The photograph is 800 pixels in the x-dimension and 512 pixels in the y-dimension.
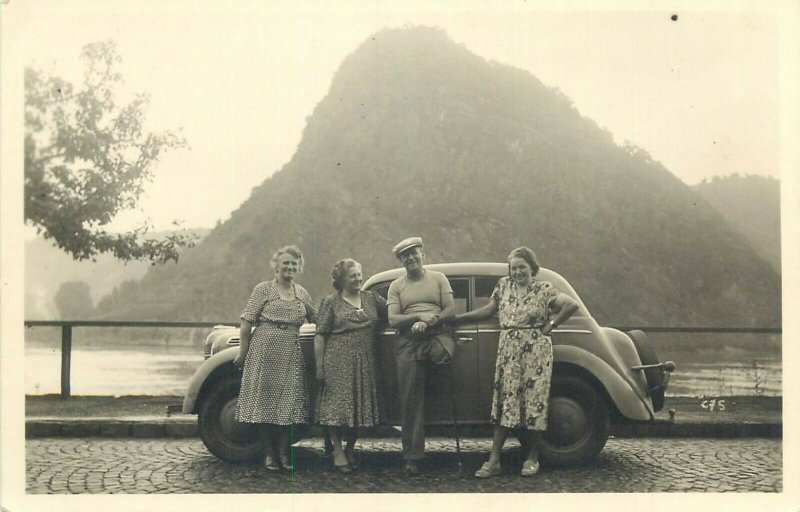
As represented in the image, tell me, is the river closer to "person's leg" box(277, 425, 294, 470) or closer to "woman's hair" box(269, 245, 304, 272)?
"person's leg" box(277, 425, 294, 470)

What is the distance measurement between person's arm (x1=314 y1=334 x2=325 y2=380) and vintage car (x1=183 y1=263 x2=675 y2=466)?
34cm

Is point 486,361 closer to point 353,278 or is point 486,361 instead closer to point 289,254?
point 353,278

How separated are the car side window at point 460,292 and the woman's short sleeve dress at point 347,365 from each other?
0.72 metres

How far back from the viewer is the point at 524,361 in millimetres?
5078

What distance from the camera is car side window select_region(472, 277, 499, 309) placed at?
550 cm

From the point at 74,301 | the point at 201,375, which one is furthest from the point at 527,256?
the point at 74,301

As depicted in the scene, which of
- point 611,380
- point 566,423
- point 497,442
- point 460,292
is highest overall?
point 460,292

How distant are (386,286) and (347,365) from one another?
840mm

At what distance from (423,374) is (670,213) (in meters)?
5.05

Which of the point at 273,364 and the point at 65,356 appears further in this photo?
the point at 65,356

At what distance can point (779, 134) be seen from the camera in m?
6.01

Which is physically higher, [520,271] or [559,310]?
[520,271]

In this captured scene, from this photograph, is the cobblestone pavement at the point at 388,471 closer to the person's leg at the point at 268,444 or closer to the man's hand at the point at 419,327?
the person's leg at the point at 268,444
